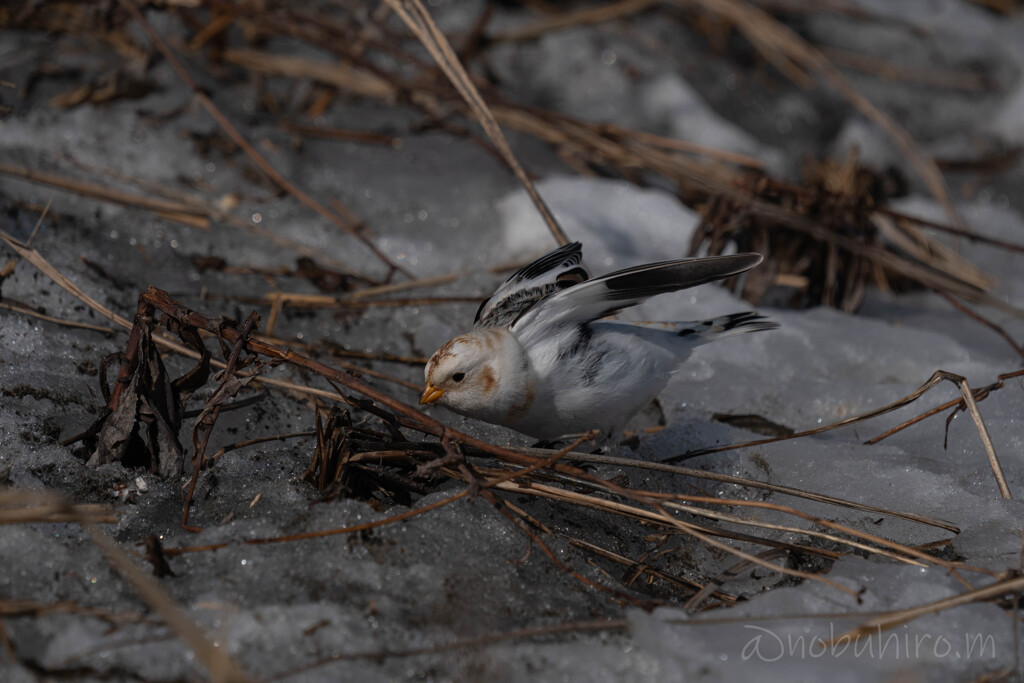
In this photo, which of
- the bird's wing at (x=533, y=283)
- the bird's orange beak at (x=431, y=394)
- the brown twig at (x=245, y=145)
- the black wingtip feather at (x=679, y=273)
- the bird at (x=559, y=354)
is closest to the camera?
the black wingtip feather at (x=679, y=273)

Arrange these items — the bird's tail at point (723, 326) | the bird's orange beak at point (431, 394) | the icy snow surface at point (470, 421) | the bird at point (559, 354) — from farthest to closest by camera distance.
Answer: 1. the bird's tail at point (723, 326)
2. the bird's orange beak at point (431, 394)
3. the bird at point (559, 354)
4. the icy snow surface at point (470, 421)

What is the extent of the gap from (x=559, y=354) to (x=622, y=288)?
1.03 ft

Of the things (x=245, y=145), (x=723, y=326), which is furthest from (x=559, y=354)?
(x=245, y=145)

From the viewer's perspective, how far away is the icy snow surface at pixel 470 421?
65.1 inches

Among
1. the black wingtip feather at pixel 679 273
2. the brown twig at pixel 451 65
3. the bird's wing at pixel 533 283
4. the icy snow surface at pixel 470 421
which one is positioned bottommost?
the icy snow surface at pixel 470 421

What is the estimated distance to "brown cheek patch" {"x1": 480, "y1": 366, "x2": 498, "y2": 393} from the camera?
2299 mm

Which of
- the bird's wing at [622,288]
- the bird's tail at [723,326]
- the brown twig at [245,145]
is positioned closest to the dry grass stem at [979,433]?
the bird's tail at [723,326]

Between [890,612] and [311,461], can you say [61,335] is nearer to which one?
[311,461]

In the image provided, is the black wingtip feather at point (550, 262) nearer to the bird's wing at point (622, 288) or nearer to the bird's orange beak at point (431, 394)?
the bird's wing at point (622, 288)

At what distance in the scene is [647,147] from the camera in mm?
4125

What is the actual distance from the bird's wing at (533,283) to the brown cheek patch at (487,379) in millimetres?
243

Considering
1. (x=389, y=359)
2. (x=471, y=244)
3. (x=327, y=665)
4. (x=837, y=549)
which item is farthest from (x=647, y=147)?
(x=327, y=665)

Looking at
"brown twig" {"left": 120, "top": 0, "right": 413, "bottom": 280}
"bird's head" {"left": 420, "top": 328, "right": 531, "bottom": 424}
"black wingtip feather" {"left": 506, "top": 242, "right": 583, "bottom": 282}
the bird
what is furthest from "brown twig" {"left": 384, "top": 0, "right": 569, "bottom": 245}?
"bird's head" {"left": 420, "top": 328, "right": 531, "bottom": 424}

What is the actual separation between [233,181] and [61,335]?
1.52 metres
